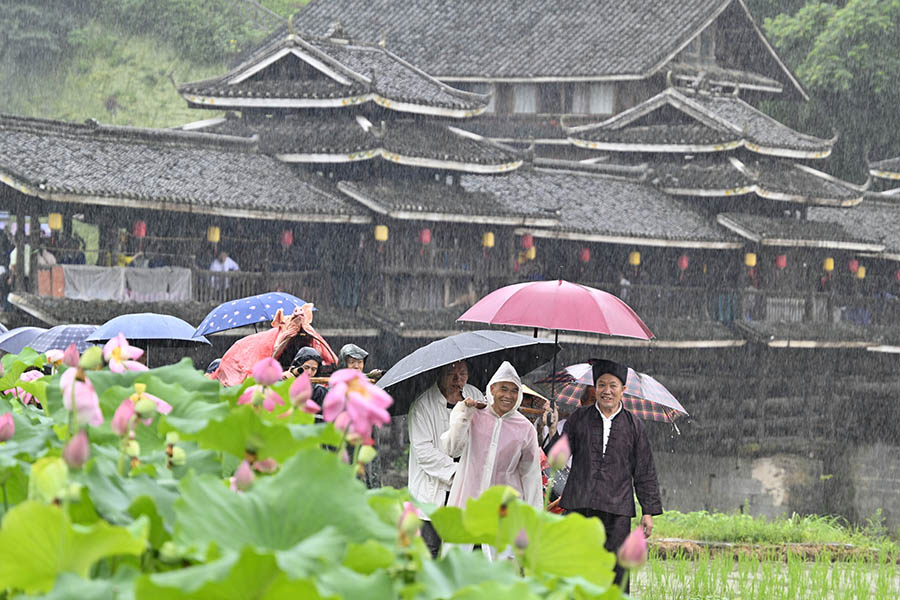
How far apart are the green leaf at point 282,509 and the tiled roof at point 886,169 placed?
24919mm

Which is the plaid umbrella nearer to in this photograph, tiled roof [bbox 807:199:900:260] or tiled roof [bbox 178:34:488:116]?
tiled roof [bbox 178:34:488:116]

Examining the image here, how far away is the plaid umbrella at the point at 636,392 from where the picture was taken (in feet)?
29.8

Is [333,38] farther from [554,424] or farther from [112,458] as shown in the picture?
[112,458]

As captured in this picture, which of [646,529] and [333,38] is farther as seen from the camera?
[333,38]

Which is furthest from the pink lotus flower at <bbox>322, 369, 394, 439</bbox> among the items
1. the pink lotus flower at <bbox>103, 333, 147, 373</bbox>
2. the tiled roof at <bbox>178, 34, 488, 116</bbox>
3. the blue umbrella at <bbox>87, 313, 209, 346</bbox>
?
the tiled roof at <bbox>178, 34, 488, 116</bbox>

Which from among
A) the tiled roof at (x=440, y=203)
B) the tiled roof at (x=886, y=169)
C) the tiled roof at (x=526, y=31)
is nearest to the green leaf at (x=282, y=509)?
the tiled roof at (x=440, y=203)

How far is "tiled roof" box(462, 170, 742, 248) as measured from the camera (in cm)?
1883

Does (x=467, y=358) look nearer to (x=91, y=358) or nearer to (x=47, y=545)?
(x=91, y=358)

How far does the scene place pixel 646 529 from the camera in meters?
6.50

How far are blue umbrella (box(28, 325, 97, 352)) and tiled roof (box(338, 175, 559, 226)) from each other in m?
7.51

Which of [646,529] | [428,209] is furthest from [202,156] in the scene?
[646,529]

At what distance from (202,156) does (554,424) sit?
10606 mm

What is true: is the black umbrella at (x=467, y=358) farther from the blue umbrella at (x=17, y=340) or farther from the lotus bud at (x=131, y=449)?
the blue umbrella at (x=17, y=340)

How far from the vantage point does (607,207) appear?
65.0ft
